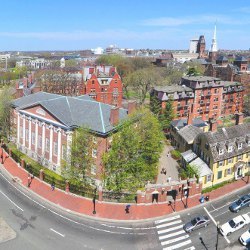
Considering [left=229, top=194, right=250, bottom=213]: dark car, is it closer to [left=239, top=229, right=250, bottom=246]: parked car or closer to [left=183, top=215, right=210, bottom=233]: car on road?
[left=183, top=215, right=210, bottom=233]: car on road

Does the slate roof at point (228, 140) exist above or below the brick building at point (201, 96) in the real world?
below

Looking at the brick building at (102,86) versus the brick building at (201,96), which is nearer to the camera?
the brick building at (201,96)

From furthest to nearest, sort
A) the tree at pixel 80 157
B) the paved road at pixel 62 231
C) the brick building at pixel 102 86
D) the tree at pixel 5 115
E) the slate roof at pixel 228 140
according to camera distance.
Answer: the brick building at pixel 102 86
the tree at pixel 5 115
the slate roof at pixel 228 140
the tree at pixel 80 157
the paved road at pixel 62 231

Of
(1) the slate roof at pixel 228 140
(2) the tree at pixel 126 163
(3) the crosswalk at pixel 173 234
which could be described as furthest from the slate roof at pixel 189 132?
(3) the crosswalk at pixel 173 234

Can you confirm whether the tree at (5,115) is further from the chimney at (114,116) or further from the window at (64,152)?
the chimney at (114,116)

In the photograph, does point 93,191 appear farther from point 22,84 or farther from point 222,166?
point 22,84

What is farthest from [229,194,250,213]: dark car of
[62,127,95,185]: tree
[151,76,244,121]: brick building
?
[151,76,244,121]: brick building

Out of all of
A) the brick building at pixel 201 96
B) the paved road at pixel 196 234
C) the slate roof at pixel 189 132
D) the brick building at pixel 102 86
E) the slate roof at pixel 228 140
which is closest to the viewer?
the paved road at pixel 196 234
